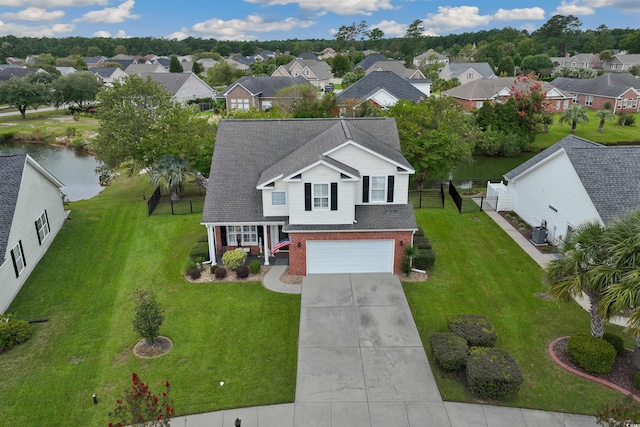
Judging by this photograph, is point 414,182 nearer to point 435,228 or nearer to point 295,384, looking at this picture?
point 435,228

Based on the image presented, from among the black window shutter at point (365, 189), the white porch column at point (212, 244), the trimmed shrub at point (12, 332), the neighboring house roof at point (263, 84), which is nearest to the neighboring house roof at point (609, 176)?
the black window shutter at point (365, 189)

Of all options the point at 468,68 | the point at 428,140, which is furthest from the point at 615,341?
the point at 468,68

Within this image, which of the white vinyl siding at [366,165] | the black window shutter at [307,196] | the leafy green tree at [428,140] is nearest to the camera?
the black window shutter at [307,196]

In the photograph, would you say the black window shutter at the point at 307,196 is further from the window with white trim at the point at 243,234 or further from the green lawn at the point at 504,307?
the green lawn at the point at 504,307

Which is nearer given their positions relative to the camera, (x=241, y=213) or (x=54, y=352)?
(x=54, y=352)

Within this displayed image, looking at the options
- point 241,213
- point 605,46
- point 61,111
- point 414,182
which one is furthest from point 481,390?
point 605,46

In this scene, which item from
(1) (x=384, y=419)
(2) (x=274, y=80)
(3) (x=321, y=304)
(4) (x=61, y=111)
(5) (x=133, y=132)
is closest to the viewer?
(1) (x=384, y=419)

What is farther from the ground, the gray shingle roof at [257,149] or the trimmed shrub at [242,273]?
the gray shingle roof at [257,149]

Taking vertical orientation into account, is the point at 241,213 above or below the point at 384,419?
above

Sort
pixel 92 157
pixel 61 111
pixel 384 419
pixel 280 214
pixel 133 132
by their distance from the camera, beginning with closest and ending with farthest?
pixel 384 419, pixel 280 214, pixel 133 132, pixel 92 157, pixel 61 111
